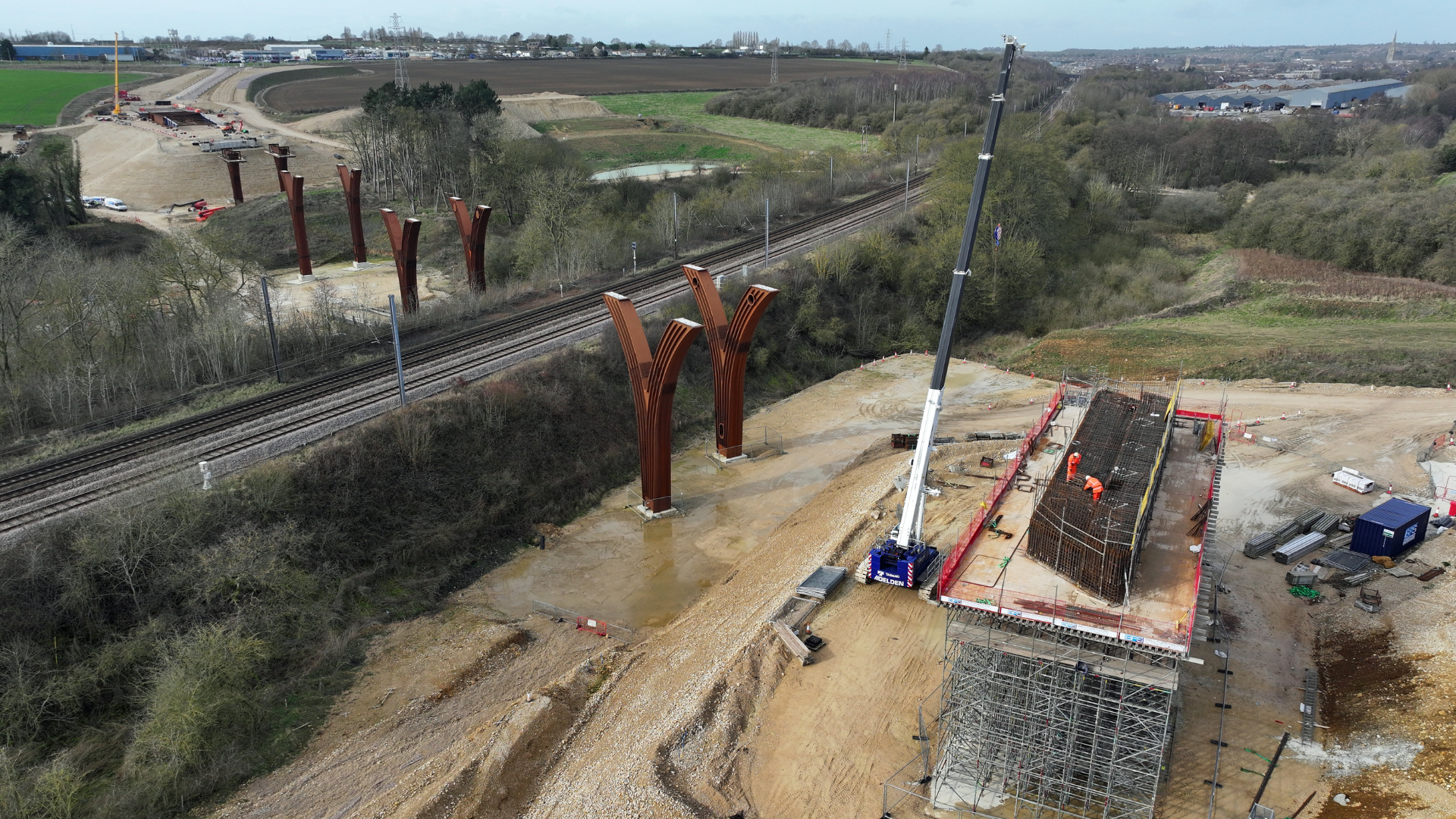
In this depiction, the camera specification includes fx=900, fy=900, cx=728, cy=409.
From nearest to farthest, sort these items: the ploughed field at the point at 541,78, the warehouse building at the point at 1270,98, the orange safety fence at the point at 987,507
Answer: the orange safety fence at the point at 987,507 → the ploughed field at the point at 541,78 → the warehouse building at the point at 1270,98

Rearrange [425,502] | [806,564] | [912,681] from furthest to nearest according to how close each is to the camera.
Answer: [425,502]
[806,564]
[912,681]

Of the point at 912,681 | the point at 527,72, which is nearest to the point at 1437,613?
the point at 912,681

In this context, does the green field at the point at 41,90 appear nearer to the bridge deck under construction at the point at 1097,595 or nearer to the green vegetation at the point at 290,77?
the green vegetation at the point at 290,77

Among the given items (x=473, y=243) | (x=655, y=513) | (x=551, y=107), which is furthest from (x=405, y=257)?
(x=551, y=107)

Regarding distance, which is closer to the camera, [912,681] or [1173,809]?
[1173,809]

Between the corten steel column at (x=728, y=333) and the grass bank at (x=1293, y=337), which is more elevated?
the corten steel column at (x=728, y=333)

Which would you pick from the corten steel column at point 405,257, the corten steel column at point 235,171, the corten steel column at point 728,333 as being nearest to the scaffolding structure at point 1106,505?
the corten steel column at point 728,333

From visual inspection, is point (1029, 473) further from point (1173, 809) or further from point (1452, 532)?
point (1452, 532)
